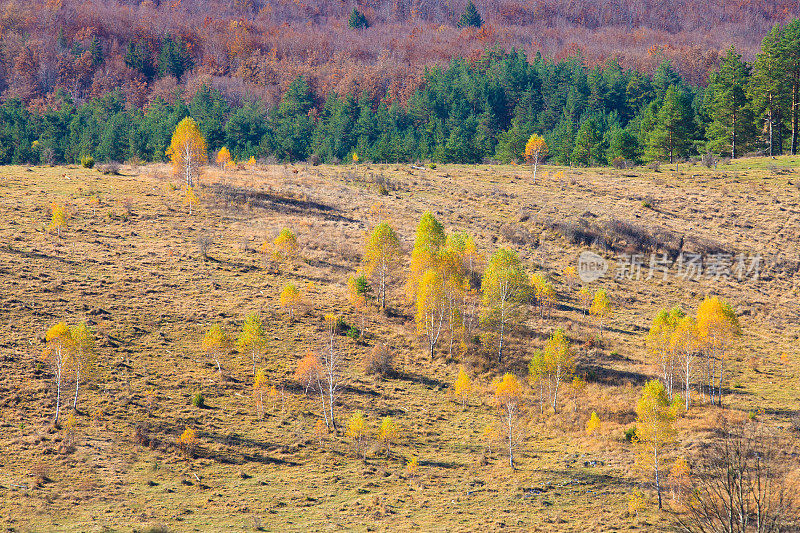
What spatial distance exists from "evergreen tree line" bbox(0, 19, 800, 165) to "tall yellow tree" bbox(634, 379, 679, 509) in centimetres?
6268

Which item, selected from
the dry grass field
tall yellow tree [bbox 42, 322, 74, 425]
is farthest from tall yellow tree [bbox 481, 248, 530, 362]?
tall yellow tree [bbox 42, 322, 74, 425]

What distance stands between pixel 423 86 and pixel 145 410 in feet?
458

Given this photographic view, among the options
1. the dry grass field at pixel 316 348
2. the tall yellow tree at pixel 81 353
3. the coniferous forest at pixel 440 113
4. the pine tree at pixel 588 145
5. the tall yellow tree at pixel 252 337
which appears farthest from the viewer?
the pine tree at pixel 588 145

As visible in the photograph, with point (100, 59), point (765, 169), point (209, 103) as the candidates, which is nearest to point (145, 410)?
point (765, 169)

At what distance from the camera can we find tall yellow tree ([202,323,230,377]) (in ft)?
164

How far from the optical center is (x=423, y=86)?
172 meters

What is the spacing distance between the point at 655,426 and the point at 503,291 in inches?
714

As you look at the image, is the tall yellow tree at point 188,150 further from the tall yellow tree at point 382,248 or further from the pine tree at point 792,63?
the pine tree at point 792,63

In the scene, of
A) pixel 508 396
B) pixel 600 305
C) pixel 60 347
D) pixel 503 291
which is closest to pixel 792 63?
pixel 600 305

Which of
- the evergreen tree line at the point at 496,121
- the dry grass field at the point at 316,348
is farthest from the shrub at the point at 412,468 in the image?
the evergreen tree line at the point at 496,121

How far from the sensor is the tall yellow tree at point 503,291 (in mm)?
55469

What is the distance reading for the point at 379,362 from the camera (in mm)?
53031

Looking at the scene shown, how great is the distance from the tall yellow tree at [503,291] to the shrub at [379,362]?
8.57 meters

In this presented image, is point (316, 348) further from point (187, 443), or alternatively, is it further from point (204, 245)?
point (204, 245)
